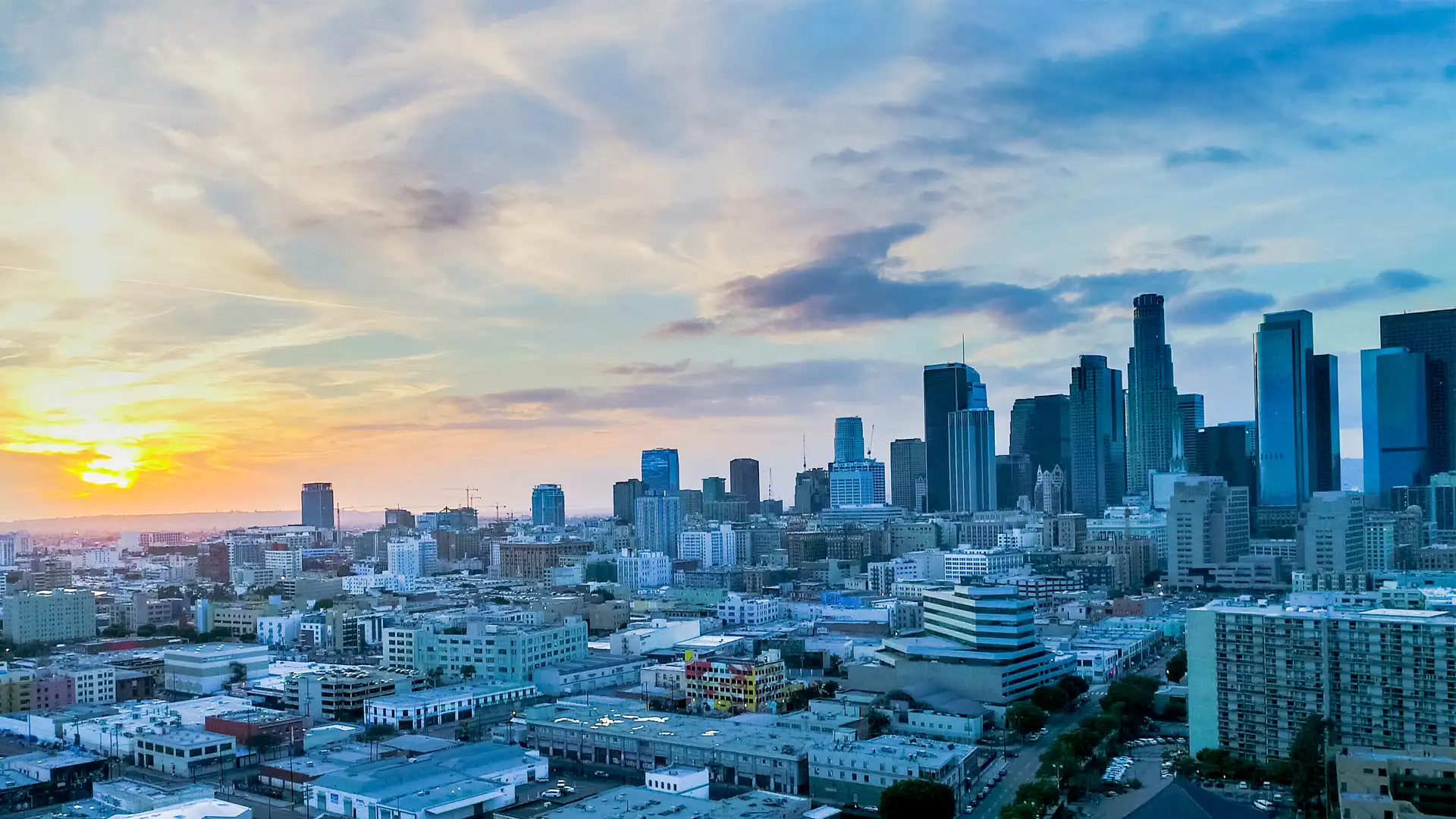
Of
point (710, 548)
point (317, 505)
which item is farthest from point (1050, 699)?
point (317, 505)

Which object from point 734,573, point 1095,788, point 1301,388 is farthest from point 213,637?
point 1301,388

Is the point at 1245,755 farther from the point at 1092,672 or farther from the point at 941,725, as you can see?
the point at 1092,672

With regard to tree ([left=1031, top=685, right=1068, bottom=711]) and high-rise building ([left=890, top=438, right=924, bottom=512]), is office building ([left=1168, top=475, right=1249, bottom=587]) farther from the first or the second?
high-rise building ([left=890, top=438, right=924, bottom=512])

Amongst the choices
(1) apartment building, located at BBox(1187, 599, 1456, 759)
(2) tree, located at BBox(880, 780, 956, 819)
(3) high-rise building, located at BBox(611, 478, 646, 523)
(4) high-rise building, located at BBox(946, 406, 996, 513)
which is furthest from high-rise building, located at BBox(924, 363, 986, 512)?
(2) tree, located at BBox(880, 780, 956, 819)

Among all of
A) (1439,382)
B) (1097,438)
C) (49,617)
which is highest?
(1439,382)

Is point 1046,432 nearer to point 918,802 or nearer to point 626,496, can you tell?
point 626,496

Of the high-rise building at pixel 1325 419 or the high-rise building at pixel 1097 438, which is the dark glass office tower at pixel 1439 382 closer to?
the high-rise building at pixel 1325 419

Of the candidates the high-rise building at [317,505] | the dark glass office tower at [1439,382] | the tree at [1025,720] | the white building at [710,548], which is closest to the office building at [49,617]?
the tree at [1025,720]
